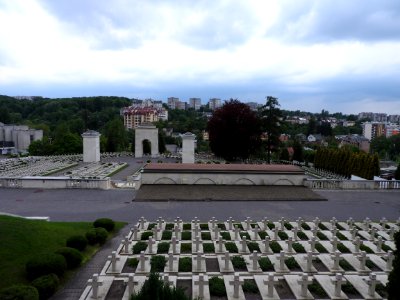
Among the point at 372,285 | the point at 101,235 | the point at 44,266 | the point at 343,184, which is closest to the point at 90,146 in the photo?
the point at 343,184

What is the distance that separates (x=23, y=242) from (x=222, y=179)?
15.3 meters

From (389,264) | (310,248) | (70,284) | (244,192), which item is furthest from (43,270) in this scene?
(244,192)

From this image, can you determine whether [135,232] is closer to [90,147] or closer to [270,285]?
[270,285]

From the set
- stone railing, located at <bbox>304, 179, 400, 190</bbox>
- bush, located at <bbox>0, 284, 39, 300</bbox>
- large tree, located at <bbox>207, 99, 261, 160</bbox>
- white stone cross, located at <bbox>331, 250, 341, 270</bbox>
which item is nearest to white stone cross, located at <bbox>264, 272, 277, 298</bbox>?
white stone cross, located at <bbox>331, 250, 341, 270</bbox>

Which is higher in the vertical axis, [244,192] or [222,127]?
[222,127]

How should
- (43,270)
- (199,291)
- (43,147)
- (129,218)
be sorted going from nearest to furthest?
(199,291) → (43,270) → (129,218) → (43,147)

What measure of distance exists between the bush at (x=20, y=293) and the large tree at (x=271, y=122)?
36246 millimetres

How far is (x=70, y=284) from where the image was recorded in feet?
33.7

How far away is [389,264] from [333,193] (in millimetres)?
12081

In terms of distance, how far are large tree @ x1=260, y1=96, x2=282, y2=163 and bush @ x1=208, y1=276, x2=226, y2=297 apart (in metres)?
33.3

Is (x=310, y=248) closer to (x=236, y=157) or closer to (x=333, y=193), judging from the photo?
(x=333, y=193)

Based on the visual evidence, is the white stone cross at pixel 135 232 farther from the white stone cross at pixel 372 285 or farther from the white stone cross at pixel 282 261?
the white stone cross at pixel 372 285

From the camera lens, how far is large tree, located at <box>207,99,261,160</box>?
133 feet

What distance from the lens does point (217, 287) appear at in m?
9.80
